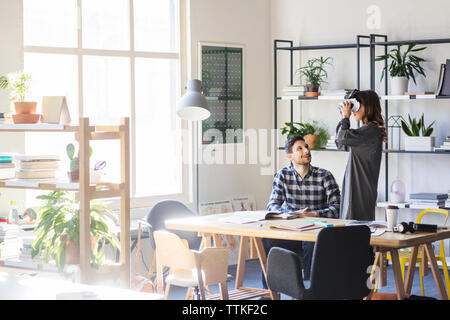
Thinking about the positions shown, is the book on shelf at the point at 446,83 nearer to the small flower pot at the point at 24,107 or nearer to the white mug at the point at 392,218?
the white mug at the point at 392,218

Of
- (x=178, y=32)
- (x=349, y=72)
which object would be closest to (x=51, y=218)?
(x=178, y=32)

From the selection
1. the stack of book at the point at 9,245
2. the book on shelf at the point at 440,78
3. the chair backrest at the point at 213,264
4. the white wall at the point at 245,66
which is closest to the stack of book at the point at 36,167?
the stack of book at the point at 9,245

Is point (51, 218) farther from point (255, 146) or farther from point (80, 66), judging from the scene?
point (255, 146)

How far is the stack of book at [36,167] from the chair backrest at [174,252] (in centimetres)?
95

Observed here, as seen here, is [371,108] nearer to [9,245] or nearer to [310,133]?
[310,133]

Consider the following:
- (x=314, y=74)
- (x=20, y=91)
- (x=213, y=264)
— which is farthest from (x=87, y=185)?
(x=314, y=74)

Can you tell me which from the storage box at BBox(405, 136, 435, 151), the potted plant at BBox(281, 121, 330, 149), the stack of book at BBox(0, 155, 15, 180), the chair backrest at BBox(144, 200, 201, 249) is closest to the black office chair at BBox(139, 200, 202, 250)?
the chair backrest at BBox(144, 200, 201, 249)

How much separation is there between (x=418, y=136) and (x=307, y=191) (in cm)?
166

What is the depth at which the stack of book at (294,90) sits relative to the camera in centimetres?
728

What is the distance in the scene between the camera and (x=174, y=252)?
469cm

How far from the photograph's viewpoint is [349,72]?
7391 mm

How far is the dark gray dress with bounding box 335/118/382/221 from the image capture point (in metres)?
5.24

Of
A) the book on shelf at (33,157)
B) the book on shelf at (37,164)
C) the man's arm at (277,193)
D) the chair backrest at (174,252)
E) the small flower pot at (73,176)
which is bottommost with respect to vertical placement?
the chair backrest at (174,252)

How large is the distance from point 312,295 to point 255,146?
3.74 metres
